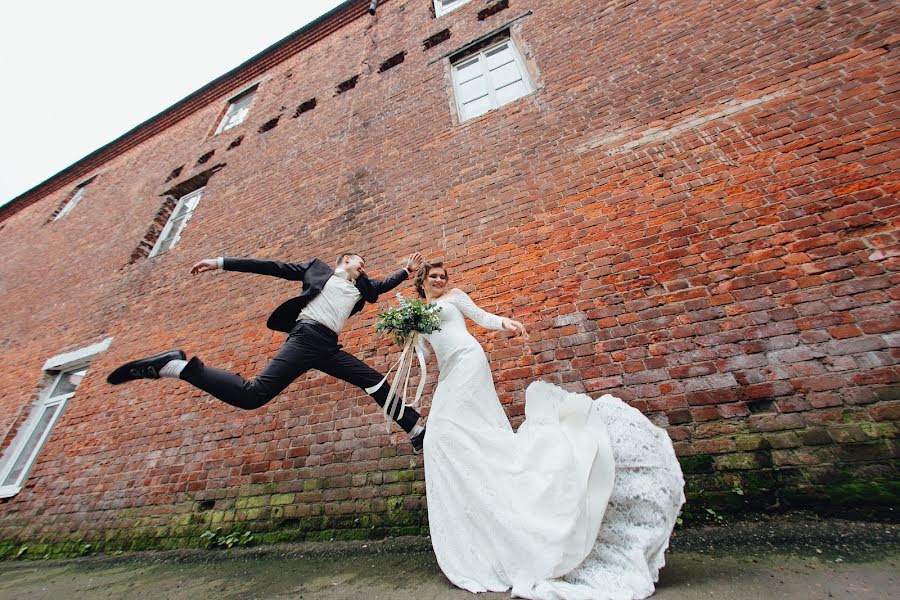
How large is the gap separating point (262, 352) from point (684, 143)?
480 cm

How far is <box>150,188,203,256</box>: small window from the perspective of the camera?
6.61 metres

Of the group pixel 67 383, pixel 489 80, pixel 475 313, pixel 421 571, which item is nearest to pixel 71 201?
pixel 67 383

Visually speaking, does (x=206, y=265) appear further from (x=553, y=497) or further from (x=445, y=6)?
(x=445, y=6)

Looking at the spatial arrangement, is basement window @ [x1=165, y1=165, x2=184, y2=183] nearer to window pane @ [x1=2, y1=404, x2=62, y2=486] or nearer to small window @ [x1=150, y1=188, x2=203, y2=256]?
small window @ [x1=150, y1=188, x2=203, y2=256]

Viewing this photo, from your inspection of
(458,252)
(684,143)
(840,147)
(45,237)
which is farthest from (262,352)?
(45,237)

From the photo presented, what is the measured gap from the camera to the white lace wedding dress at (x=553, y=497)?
1351 millimetres

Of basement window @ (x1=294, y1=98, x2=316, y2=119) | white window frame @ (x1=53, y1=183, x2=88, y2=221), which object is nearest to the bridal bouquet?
basement window @ (x1=294, y1=98, x2=316, y2=119)

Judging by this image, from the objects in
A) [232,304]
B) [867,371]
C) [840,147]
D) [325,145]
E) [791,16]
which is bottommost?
[867,371]

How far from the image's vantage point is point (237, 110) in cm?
841

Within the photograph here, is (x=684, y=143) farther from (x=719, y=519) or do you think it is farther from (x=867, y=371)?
(x=719, y=519)

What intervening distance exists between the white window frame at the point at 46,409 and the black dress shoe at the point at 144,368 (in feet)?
14.1

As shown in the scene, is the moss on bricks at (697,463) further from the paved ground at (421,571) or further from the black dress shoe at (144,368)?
the black dress shoe at (144,368)

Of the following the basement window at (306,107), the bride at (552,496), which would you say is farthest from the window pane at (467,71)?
the bride at (552,496)

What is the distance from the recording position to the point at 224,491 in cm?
309
